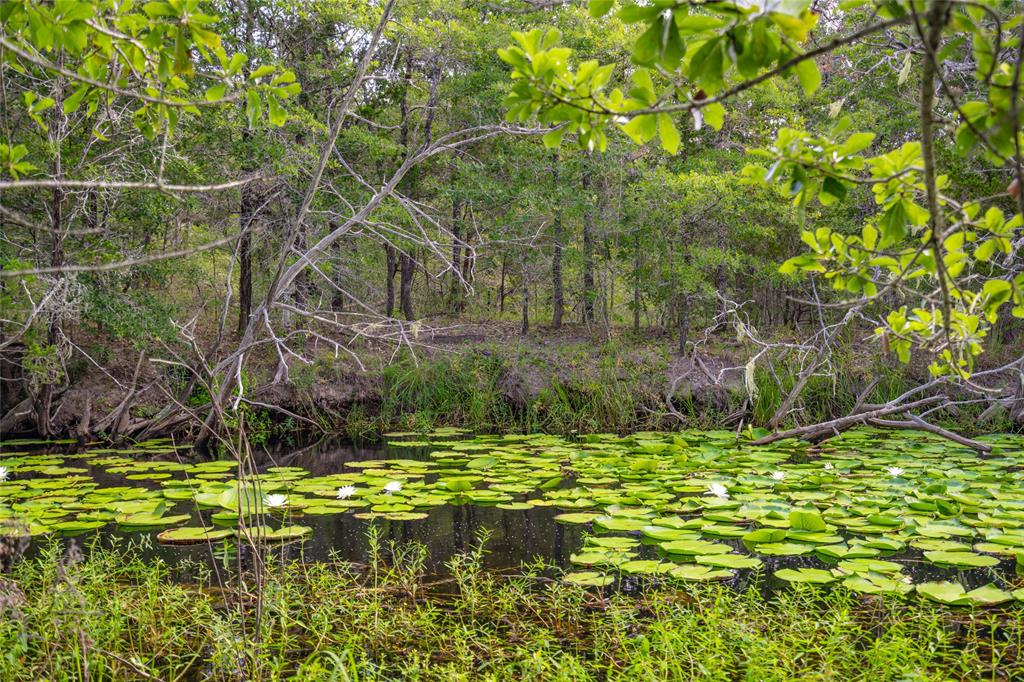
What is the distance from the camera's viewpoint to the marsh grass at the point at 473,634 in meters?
2.28

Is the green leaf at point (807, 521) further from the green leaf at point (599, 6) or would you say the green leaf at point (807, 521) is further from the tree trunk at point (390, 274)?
the tree trunk at point (390, 274)

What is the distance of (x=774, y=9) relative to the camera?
0.95 meters

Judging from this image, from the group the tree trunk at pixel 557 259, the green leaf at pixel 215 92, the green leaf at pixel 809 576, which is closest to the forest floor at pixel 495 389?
the tree trunk at pixel 557 259

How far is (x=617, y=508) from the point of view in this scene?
13.9 ft

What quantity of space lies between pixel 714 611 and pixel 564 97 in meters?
1.98

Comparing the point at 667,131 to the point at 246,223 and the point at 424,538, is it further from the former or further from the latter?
the point at 246,223

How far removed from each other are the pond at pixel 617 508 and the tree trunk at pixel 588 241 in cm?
399

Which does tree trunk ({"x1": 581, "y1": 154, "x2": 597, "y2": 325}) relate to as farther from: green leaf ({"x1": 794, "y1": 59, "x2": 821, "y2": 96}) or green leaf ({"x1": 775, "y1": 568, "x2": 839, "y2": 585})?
green leaf ({"x1": 794, "y1": 59, "x2": 821, "y2": 96})

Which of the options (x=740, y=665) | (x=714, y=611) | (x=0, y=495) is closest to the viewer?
(x=740, y=665)

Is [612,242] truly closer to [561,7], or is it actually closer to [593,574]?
[561,7]

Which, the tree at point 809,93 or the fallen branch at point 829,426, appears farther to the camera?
the fallen branch at point 829,426

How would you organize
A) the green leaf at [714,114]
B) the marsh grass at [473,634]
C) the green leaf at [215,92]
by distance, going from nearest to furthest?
the green leaf at [714,114] < the green leaf at [215,92] < the marsh grass at [473,634]

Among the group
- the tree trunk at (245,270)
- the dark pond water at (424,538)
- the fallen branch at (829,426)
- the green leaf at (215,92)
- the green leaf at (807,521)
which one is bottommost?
the dark pond water at (424,538)

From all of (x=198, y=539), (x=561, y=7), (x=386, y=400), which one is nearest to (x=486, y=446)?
(x=386, y=400)
